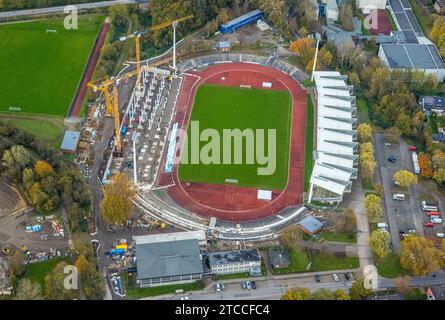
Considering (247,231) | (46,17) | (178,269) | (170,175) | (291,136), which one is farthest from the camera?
(46,17)

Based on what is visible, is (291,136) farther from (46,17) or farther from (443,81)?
(46,17)

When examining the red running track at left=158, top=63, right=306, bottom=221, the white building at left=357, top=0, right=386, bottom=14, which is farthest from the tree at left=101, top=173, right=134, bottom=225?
the white building at left=357, top=0, right=386, bottom=14

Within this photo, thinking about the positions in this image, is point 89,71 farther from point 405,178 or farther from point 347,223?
point 405,178

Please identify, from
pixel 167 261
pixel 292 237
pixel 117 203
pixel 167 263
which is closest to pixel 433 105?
pixel 292 237

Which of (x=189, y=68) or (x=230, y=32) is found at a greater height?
(x=230, y=32)

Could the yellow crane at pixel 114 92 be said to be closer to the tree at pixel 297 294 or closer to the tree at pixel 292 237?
the tree at pixel 292 237

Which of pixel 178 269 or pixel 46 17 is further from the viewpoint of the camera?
pixel 46 17

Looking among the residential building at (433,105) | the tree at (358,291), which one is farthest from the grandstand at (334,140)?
the tree at (358,291)

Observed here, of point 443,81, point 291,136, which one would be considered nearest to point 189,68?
point 291,136
